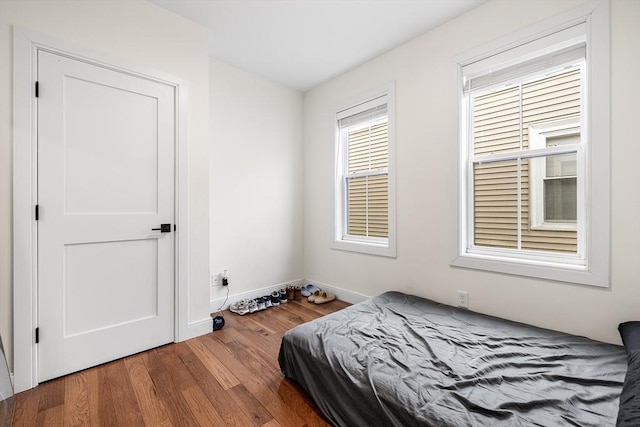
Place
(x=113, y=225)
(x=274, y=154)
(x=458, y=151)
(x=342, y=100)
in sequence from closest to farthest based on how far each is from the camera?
(x=113, y=225)
(x=458, y=151)
(x=342, y=100)
(x=274, y=154)

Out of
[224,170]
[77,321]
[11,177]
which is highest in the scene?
[224,170]

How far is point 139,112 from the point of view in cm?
214

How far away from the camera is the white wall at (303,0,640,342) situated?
1.64m

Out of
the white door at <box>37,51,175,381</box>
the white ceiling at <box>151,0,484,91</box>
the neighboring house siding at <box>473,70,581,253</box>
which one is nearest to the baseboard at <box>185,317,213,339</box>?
the white door at <box>37,51,175,381</box>

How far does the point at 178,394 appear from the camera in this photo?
1.67 meters

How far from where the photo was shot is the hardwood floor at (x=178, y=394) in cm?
148

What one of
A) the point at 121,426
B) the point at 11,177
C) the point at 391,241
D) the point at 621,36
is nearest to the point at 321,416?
the point at 121,426

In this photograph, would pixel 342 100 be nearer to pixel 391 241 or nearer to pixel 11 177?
pixel 391 241

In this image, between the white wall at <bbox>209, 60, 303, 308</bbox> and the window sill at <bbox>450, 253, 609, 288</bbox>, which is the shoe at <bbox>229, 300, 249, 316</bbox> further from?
the window sill at <bbox>450, 253, 609, 288</bbox>

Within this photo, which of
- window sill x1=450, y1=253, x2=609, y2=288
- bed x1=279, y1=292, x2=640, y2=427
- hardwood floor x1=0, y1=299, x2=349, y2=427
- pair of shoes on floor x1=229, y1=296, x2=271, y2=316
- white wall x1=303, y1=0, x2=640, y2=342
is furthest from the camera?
pair of shoes on floor x1=229, y1=296, x2=271, y2=316

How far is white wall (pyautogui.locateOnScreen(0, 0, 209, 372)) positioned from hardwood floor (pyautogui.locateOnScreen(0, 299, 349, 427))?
39cm

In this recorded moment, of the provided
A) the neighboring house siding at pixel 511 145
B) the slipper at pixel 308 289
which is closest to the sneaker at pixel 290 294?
the slipper at pixel 308 289

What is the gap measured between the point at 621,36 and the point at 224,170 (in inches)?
126

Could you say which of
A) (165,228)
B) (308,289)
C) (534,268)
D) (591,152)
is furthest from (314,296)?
(591,152)
